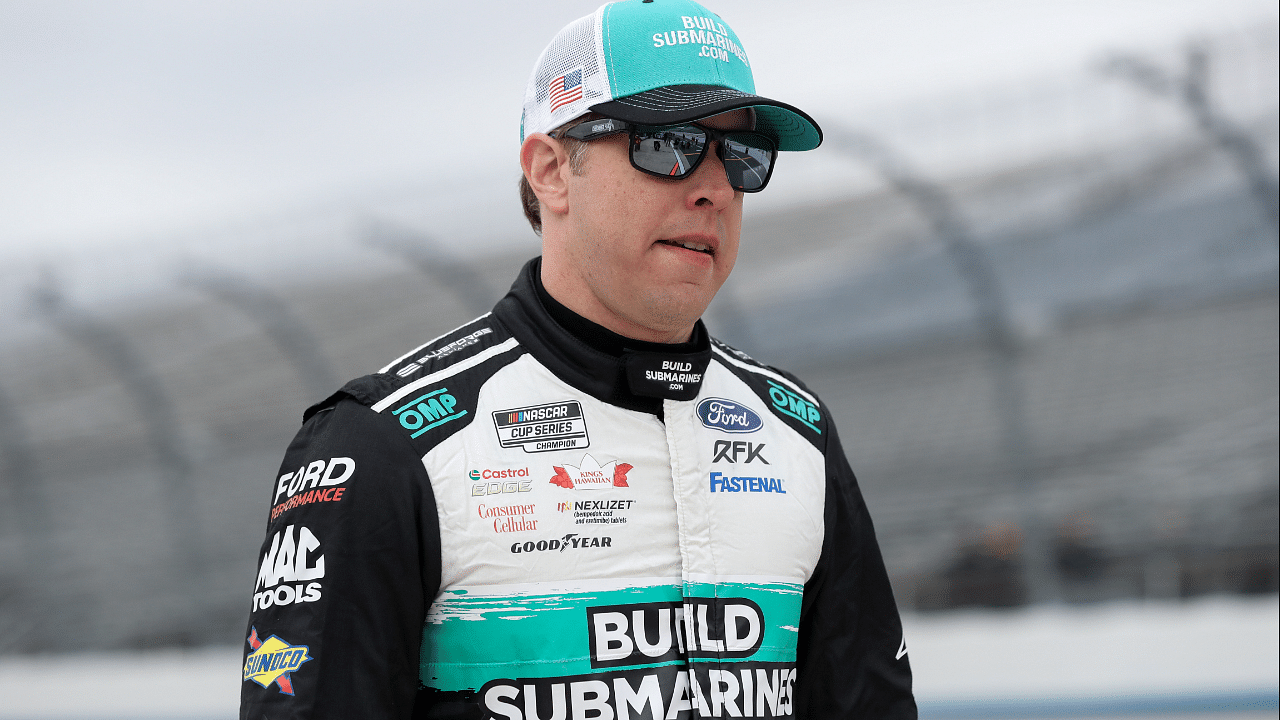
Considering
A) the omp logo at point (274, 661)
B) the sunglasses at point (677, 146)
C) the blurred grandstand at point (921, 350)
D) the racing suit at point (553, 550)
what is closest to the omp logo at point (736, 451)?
the racing suit at point (553, 550)

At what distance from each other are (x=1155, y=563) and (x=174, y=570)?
17.2 feet

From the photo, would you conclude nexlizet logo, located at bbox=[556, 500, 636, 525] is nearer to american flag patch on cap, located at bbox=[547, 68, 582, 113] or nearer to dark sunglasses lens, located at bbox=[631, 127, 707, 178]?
dark sunglasses lens, located at bbox=[631, 127, 707, 178]

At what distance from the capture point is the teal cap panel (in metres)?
1.54

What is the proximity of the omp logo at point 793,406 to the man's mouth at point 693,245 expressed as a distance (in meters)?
0.31

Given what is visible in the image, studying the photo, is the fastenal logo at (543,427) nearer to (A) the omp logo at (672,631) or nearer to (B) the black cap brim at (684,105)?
(A) the omp logo at (672,631)

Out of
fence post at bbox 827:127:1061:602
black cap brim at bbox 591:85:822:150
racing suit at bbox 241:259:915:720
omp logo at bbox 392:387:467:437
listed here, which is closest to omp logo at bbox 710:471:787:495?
racing suit at bbox 241:259:915:720

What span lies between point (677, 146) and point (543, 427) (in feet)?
1.36

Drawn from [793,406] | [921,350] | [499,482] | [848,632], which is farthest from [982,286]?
[499,482]

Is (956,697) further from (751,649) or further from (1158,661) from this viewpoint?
(751,649)

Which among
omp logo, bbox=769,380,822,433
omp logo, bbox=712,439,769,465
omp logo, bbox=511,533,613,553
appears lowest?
omp logo, bbox=511,533,613,553

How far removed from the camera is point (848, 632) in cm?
170

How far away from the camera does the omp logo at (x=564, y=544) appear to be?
1.46 m

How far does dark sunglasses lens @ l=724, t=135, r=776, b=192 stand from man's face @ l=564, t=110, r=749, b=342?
2cm

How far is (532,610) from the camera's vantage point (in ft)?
4.76
